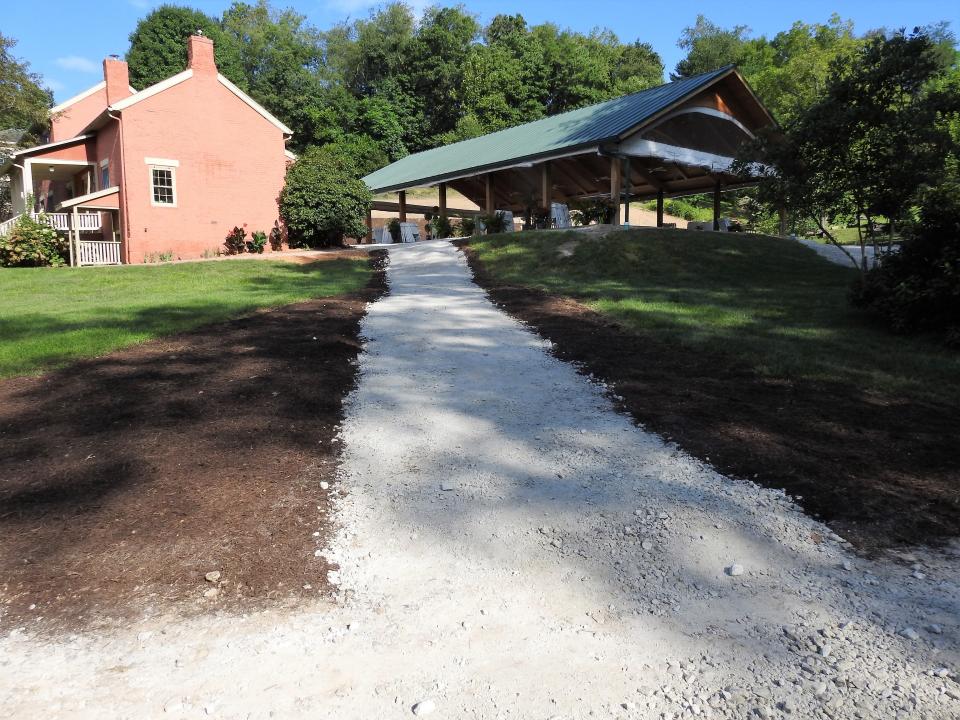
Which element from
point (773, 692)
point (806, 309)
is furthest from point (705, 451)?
point (806, 309)

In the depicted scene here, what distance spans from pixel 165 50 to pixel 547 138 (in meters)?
48.4

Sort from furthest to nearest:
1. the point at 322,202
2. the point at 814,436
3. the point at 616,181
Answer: the point at 322,202, the point at 616,181, the point at 814,436

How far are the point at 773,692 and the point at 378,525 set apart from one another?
6.53 ft

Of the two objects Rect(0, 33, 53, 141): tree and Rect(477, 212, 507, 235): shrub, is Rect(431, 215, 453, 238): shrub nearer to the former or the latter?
Rect(477, 212, 507, 235): shrub

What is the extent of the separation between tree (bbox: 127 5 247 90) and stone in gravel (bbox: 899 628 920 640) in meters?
A: 60.3

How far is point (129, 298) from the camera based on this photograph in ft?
37.2

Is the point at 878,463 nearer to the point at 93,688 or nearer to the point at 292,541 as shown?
the point at 292,541

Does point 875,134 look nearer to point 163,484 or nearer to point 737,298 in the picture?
point 737,298

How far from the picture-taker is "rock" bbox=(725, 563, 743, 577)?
3.01 metres

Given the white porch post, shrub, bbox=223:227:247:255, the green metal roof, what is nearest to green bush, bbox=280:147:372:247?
shrub, bbox=223:227:247:255

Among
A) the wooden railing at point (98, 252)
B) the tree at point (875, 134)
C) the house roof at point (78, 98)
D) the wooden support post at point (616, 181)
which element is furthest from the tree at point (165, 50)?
the tree at point (875, 134)

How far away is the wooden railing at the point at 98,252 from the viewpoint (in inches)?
798

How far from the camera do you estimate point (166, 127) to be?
21.2 meters

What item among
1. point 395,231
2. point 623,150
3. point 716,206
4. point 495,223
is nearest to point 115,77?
point 395,231
